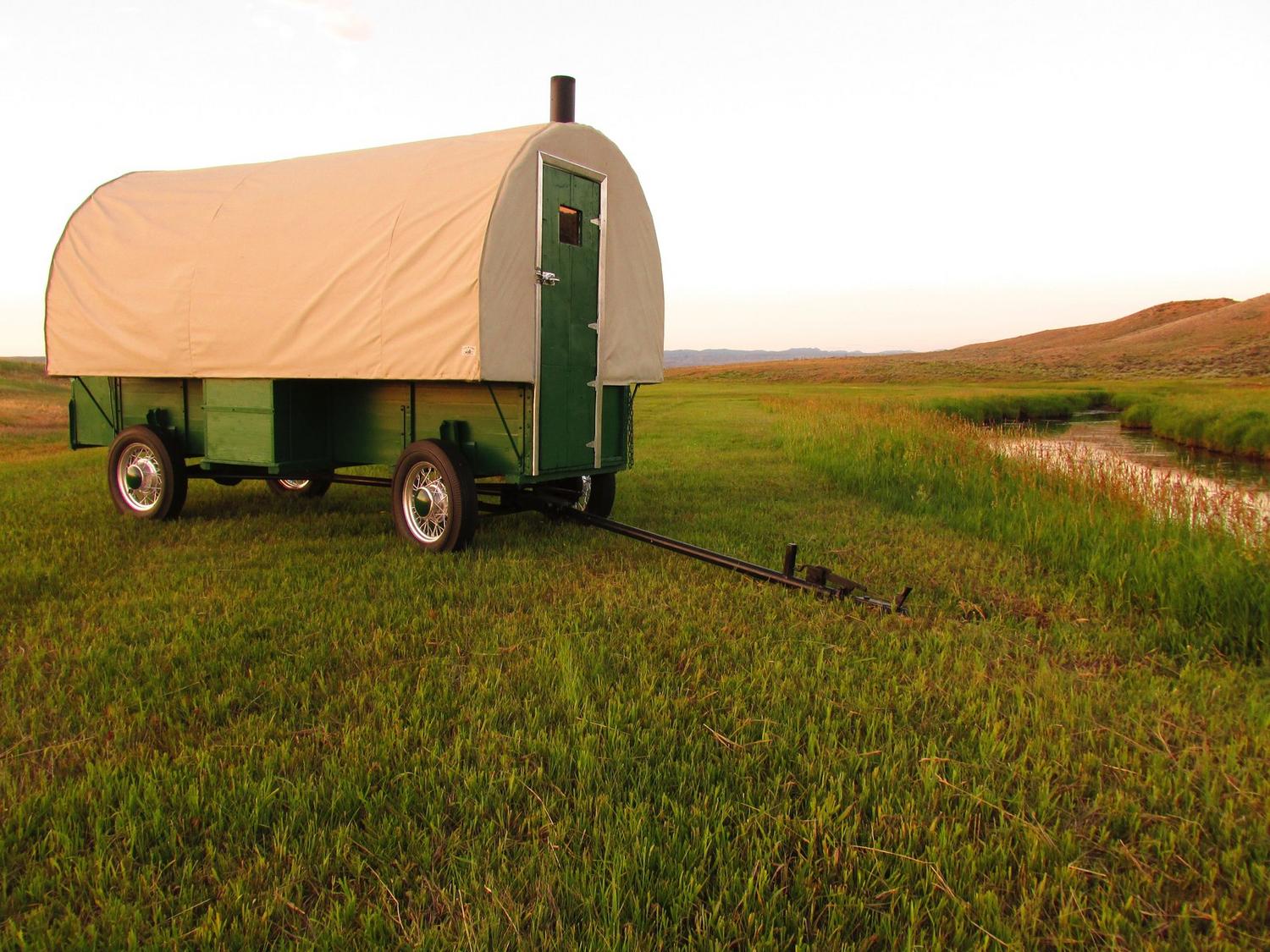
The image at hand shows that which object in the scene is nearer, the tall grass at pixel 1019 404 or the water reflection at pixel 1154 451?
the water reflection at pixel 1154 451

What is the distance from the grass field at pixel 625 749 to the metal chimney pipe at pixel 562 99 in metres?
4.02

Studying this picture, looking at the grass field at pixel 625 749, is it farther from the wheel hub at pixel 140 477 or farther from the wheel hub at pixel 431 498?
the wheel hub at pixel 140 477

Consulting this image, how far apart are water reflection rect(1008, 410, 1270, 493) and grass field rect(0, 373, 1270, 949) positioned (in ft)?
38.0

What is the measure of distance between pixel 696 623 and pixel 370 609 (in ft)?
6.92

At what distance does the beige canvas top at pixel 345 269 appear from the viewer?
22.4 feet

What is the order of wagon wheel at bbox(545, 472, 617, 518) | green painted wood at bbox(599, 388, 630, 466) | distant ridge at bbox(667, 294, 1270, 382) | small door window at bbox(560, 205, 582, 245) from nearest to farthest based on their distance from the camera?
small door window at bbox(560, 205, 582, 245) → green painted wood at bbox(599, 388, 630, 466) → wagon wheel at bbox(545, 472, 617, 518) → distant ridge at bbox(667, 294, 1270, 382)

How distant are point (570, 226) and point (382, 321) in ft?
6.31

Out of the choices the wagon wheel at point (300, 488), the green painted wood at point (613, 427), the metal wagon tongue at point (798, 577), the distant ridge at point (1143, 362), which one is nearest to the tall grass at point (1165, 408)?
the distant ridge at point (1143, 362)

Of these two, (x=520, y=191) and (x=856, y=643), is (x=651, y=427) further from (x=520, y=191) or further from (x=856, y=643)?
(x=856, y=643)

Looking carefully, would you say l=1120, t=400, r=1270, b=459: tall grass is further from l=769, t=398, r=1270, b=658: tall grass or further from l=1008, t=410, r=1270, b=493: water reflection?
l=769, t=398, r=1270, b=658: tall grass

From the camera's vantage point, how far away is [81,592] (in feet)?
19.1

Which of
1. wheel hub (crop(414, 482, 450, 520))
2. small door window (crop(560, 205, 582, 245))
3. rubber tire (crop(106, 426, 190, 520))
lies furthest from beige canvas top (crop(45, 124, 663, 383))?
wheel hub (crop(414, 482, 450, 520))

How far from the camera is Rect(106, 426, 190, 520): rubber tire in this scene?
8375mm

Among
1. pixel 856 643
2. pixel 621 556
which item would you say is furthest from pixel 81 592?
pixel 856 643
